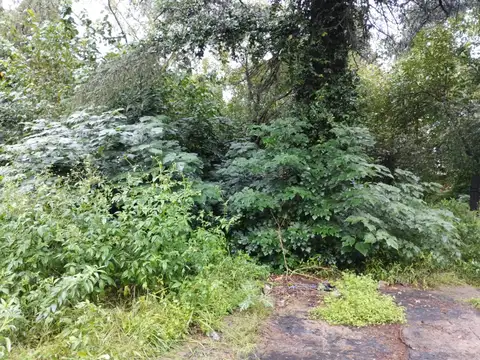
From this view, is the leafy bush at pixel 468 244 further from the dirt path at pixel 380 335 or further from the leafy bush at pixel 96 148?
the leafy bush at pixel 96 148

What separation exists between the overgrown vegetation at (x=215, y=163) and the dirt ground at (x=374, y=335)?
21 cm

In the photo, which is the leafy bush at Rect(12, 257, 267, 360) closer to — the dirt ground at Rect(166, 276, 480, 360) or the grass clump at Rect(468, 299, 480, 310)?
the dirt ground at Rect(166, 276, 480, 360)

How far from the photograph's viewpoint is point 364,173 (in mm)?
3465

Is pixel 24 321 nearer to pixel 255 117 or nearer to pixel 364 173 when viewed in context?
pixel 364 173

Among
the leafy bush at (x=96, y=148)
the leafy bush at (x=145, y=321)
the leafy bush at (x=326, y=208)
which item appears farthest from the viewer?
the leafy bush at (x=326, y=208)

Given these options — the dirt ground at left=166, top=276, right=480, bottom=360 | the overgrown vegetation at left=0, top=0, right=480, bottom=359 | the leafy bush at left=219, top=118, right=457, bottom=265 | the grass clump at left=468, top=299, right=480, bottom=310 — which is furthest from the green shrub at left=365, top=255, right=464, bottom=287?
the grass clump at left=468, top=299, right=480, bottom=310

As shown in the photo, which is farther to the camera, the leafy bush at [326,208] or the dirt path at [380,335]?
the leafy bush at [326,208]

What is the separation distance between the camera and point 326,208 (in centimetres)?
363

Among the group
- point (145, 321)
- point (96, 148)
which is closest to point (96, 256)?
point (145, 321)

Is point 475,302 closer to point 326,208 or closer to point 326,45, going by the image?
point 326,208

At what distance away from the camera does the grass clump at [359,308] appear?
2.61m

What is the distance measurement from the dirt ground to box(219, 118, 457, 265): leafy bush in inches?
24.6

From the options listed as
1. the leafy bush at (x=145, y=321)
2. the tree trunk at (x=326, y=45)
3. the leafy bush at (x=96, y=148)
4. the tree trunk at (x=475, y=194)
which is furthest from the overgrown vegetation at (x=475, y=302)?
the tree trunk at (x=475, y=194)

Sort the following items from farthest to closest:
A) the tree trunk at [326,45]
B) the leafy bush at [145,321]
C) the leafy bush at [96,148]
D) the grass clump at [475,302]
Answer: the tree trunk at [326,45] < the leafy bush at [96,148] < the grass clump at [475,302] < the leafy bush at [145,321]
